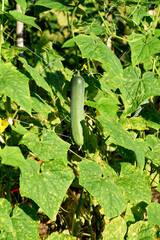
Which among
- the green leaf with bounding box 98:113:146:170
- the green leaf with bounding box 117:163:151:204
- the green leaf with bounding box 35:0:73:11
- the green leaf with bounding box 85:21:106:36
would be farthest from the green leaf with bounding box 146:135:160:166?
the green leaf with bounding box 35:0:73:11

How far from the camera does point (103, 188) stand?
1.93m

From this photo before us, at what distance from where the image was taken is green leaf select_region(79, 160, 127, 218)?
188cm

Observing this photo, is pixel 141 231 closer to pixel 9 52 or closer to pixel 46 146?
pixel 46 146

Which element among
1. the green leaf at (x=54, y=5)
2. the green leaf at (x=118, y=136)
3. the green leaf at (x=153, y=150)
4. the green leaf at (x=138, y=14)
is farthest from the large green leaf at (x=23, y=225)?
the green leaf at (x=138, y=14)

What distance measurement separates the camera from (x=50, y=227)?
8.50 ft

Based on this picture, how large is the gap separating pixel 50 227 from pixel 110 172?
771 mm

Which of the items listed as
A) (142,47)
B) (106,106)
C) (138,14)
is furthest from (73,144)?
(138,14)

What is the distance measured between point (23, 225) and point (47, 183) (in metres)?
0.28

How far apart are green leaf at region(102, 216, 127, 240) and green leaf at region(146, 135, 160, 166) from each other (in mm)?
466

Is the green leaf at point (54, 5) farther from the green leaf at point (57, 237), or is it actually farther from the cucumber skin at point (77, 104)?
the green leaf at point (57, 237)

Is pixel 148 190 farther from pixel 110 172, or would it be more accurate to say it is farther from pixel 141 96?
pixel 141 96

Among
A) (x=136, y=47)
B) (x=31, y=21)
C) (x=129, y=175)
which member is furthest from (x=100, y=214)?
(x=31, y=21)

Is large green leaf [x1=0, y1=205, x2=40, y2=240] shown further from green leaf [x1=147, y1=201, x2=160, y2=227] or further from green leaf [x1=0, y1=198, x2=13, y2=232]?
green leaf [x1=147, y1=201, x2=160, y2=227]

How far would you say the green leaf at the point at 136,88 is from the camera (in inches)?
93.0
